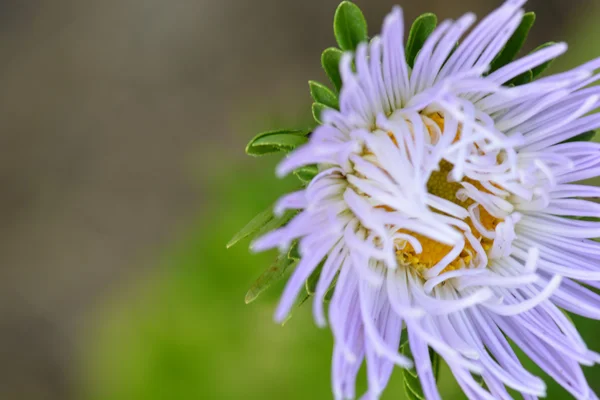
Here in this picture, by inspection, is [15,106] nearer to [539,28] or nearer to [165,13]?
[165,13]

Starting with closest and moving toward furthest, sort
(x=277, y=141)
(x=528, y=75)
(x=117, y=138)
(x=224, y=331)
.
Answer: (x=277, y=141) < (x=528, y=75) < (x=224, y=331) < (x=117, y=138)

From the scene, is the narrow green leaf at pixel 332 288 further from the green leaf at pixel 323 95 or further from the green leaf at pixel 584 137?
the green leaf at pixel 584 137

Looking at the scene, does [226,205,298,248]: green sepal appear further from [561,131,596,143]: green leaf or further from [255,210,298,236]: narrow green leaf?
[561,131,596,143]: green leaf

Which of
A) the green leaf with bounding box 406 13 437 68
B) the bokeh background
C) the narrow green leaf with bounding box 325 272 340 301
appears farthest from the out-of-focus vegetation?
the green leaf with bounding box 406 13 437 68

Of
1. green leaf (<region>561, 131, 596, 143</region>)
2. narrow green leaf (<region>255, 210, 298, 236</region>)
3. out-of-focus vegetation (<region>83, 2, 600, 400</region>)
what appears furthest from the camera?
out-of-focus vegetation (<region>83, 2, 600, 400</region>)

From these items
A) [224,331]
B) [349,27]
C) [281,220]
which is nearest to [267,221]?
[281,220]

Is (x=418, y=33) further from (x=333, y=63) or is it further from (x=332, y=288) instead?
(x=332, y=288)
